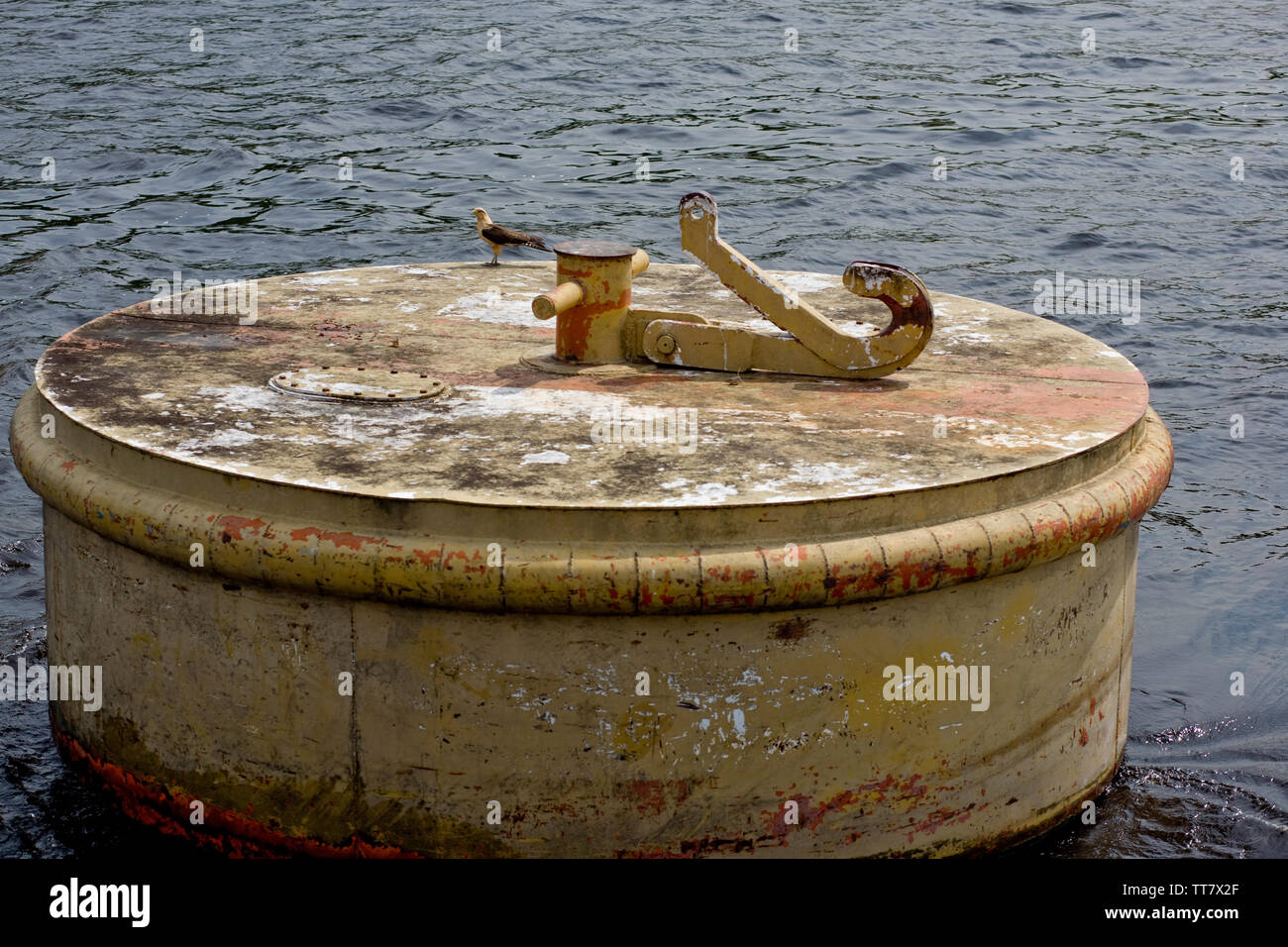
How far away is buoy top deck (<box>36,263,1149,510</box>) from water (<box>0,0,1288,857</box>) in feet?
3.61

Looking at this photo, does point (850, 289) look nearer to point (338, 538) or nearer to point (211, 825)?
point (338, 538)

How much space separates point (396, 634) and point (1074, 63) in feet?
41.1

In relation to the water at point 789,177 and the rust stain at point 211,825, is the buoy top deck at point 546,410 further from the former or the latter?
the water at point 789,177

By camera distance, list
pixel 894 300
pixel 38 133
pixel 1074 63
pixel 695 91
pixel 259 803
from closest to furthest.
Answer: pixel 259 803 < pixel 894 300 < pixel 38 133 < pixel 695 91 < pixel 1074 63

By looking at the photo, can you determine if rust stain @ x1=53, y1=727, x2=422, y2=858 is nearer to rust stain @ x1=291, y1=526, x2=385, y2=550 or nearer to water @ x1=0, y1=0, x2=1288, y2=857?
water @ x1=0, y1=0, x2=1288, y2=857

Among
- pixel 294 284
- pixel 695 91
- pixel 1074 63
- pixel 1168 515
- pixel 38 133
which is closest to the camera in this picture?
pixel 294 284

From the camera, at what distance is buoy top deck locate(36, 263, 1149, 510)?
310 centimetres

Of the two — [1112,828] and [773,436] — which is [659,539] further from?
[1112,828]

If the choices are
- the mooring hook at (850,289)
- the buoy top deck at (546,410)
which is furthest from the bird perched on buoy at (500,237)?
the mooring hook at (850,289)

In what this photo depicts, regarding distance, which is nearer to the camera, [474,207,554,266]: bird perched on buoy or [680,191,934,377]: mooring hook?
[680,191,934,377]: mooring hook

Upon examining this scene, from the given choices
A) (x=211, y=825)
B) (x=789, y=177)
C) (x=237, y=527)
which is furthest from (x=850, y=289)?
(x=789, y=177)

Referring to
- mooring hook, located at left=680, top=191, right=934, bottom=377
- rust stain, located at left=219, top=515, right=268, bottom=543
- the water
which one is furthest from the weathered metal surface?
the water

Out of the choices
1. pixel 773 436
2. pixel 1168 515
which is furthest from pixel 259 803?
pixel 1168 515

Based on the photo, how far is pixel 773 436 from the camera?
3420 mm
